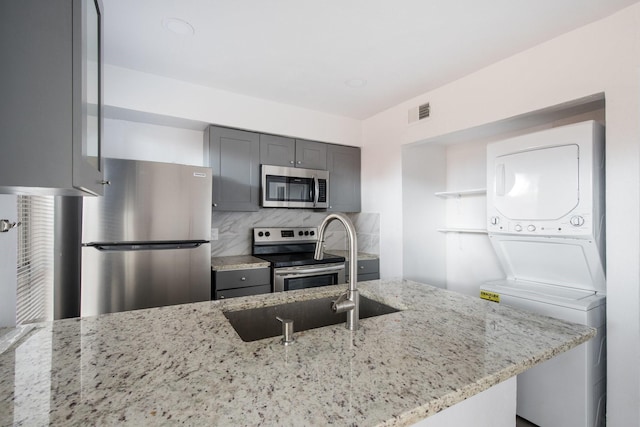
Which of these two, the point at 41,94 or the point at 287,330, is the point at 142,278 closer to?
the point at 287,330

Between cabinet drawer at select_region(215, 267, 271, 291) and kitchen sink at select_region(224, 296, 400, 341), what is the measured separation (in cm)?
130

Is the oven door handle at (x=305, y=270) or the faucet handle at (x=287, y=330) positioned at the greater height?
the faucet handle at (x=287, y=330)

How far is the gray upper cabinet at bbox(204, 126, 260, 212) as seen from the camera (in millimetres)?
2887

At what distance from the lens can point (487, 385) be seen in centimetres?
77

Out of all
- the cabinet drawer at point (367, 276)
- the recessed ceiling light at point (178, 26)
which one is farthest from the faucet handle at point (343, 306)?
the cabinet drawer at point (367, 276)

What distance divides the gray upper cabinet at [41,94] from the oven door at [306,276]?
2275 mm

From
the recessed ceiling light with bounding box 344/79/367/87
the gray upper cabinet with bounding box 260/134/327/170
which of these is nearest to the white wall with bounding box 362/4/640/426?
the recessed ceiling light with bounding box 344/79/367/87

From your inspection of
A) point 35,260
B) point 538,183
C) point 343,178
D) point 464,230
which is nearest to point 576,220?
point 538,183

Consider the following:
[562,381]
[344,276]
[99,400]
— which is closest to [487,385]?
[99,400]

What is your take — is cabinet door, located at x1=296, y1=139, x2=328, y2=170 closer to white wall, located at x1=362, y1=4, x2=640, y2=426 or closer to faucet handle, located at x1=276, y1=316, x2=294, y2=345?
white wall, located at x1=362, y1=4, x2=640, y2=426

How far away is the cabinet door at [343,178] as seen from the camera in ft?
11.7

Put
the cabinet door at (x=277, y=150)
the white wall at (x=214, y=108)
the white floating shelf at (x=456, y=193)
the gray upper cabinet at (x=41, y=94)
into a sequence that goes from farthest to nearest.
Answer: the cabinet door at (x=277, y=150), the white floating shelf at (x=456, y=193), the white wall at (x=214, y=108), the gray upper cabinet at (x=41, y=94)

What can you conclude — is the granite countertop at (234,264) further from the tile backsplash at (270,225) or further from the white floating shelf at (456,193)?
the white floating shelf at (456,193)

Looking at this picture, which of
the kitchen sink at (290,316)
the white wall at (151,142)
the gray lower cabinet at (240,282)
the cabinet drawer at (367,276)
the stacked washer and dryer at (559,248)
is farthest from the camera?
the cabinet drawer at (367,276)
